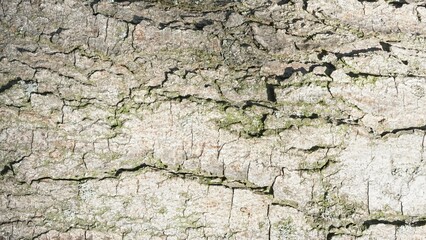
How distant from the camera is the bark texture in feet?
6.86

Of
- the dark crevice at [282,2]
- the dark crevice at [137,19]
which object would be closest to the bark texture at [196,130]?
the dark crevice at [137,19]

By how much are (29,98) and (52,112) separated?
0.11 meters

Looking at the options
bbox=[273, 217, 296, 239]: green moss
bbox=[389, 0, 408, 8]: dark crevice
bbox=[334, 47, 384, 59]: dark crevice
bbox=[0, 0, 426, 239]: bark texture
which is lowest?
bbox=[273, 217, 296, 239]: green moss

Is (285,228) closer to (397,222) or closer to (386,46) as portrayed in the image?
(397,222)

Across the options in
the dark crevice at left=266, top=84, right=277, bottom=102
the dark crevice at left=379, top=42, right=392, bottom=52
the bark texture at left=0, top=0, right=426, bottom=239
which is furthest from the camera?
the dark crevice at left=379, top=42, right=392, bottom=52

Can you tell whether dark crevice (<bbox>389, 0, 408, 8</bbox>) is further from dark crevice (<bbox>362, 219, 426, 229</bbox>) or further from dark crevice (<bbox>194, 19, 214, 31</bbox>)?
dark crevice (<bbox>362, 219, 426, 229</bbox>)

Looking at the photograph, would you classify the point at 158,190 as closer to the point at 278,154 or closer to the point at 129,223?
the point at 129,223

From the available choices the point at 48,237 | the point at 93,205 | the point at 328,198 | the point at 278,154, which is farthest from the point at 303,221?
the point at 48,237

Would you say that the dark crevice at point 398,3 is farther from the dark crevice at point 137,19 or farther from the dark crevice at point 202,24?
the dark crevice at point 137,19

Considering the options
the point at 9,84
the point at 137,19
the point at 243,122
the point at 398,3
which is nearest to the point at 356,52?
the point at 398,3

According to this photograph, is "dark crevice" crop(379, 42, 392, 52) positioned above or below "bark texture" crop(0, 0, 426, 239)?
above

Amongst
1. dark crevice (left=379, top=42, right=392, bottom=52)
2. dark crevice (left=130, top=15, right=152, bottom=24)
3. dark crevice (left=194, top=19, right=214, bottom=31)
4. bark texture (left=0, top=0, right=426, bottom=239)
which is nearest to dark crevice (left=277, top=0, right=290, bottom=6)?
bark texture (left=0, top=0, right=426, bottom=239)

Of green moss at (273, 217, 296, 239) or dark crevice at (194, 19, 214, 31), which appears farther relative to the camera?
dark crevice at (194, 19, 214, 31)

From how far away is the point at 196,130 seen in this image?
2148mm
